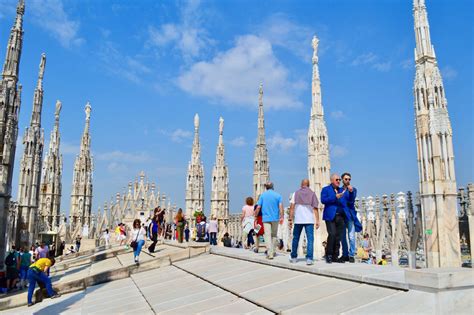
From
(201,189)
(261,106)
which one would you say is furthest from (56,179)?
(261,106)

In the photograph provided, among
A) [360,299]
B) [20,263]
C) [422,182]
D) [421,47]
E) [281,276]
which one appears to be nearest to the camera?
[360,299]

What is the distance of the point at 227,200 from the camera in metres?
35.6

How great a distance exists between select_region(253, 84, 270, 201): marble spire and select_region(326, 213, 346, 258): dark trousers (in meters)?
23.2

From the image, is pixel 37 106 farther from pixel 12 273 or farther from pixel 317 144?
pixel 317 144

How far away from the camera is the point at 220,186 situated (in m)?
35.4

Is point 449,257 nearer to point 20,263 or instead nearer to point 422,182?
point 422,182

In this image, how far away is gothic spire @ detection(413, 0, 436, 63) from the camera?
12820 mm

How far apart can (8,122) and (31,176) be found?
37.9 ft

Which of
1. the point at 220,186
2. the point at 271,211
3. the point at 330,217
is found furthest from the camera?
the point at 220,186

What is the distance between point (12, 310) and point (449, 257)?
1160cm

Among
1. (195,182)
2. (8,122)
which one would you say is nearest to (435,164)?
(8,122)

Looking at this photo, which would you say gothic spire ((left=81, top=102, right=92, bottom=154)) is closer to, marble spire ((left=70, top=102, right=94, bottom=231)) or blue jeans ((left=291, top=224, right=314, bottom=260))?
marble spire ((left=70, top=102, right=94, bottom=231))

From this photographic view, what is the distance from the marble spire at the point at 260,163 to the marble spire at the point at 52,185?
63.1 feet

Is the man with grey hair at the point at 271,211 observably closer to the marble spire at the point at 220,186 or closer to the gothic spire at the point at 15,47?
the gothic spire at the point at 15,47
